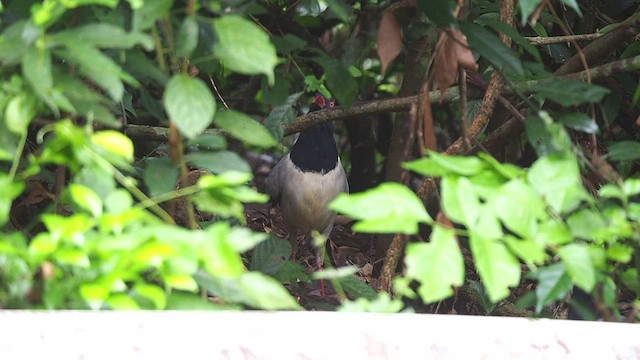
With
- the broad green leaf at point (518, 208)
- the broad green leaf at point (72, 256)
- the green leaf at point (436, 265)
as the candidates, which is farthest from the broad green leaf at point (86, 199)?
the broad green leaf at point (518, 208)

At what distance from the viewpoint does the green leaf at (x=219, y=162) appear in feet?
5.17

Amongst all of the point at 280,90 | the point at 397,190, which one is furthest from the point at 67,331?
the point at 280,90

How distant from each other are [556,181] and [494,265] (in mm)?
178

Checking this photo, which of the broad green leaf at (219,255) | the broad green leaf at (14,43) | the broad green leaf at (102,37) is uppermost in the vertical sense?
the broad green leaf at (102,37)

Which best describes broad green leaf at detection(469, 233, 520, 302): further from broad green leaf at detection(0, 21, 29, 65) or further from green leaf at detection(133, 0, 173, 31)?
broad green leaf at detection(0, 21, 29, 65)

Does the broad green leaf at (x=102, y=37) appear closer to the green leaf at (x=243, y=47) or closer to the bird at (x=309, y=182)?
the green leaf at (x=243, y=47)

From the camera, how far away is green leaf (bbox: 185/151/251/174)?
5.17 feet

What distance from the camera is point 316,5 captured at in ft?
10.9

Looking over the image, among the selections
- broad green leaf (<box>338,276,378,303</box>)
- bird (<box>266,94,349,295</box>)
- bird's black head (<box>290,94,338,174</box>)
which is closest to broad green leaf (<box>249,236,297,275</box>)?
broad green leaf (<box>338,276,378,303</box>)

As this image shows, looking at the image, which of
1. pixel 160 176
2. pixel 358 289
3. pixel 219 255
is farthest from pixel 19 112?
pixel 358 289

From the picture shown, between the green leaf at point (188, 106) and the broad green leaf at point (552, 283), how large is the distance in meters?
0.53

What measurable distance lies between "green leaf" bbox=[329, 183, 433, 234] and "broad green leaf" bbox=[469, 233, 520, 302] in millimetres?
80

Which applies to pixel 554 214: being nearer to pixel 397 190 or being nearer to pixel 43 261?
pixel 397 190

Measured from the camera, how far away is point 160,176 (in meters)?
1.59
